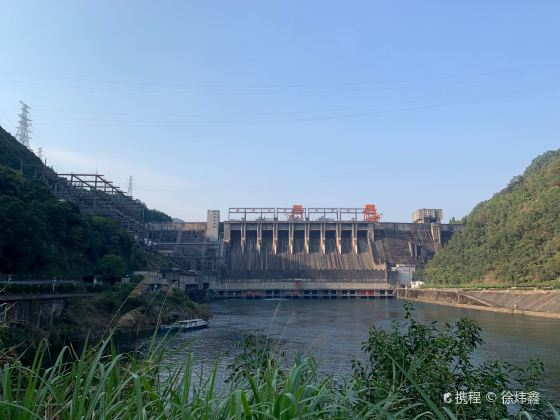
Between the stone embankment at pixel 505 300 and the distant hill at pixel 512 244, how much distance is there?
5.32 meters

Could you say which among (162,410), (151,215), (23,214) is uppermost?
(151,215)

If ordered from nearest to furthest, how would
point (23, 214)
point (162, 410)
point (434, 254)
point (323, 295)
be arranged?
point (162, 410), point (23, 214), point (323, 295), point (434, 254)

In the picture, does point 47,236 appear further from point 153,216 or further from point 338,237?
point 153,216

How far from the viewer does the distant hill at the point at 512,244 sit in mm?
64062

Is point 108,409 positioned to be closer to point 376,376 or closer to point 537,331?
point 376,376

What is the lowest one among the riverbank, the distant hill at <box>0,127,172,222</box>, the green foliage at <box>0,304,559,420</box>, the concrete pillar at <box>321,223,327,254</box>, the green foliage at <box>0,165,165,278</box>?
the riverbank

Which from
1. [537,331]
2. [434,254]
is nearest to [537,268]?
[537,331]

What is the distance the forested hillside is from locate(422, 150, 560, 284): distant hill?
57.6m

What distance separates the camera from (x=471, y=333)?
827 cm

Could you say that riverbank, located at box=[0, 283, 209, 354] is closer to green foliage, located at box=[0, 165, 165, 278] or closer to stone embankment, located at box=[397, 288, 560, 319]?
Answer: green foliage, located at box=[0, 165, 165, 278]

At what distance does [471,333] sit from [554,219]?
70.8m

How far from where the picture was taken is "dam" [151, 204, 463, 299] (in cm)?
10081

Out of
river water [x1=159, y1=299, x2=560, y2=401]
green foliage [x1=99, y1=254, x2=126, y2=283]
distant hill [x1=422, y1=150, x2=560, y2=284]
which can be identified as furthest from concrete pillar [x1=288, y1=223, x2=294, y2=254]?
green foliage [x1=99, y1=254, x2=126, y2=283]

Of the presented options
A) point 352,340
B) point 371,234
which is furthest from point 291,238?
point 352,340
